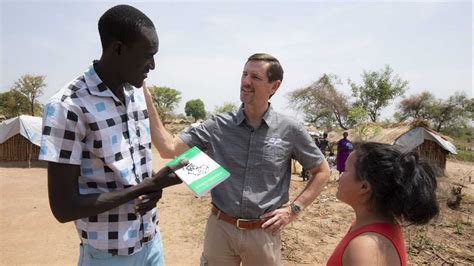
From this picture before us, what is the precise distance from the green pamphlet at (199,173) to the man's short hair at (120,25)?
65 cm

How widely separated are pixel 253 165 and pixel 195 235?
4.16m

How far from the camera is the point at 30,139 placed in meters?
14.4

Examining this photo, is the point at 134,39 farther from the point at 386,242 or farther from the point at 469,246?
the point at 469,246

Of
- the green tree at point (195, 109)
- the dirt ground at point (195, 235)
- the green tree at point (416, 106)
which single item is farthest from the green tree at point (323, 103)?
the green tree at point (195, 109)

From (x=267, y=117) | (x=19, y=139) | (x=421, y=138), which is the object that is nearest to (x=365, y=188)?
(x=267, y=117)

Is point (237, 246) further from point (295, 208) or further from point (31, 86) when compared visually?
point (31, 86)

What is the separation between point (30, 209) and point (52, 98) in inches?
317

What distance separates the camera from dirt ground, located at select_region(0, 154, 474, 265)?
5203 millimetres

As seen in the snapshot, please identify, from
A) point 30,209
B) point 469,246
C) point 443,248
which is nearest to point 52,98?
point 443,248

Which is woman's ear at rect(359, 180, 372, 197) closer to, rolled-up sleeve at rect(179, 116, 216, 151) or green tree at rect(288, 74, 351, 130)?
rolled-up sleeve at rect(179, 116, 216, 151)

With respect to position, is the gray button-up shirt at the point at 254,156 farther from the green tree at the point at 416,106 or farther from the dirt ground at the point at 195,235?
the green tree at the point at 416,106

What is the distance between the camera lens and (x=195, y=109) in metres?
83.5

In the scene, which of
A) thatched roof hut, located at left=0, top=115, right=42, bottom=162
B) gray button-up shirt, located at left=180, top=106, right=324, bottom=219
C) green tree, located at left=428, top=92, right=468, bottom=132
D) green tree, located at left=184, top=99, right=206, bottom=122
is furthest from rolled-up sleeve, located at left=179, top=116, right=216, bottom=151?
green tree, located at left=184, top=99, right=206, bottom=122

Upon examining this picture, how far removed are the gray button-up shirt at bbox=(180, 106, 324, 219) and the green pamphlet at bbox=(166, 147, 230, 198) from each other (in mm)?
782
